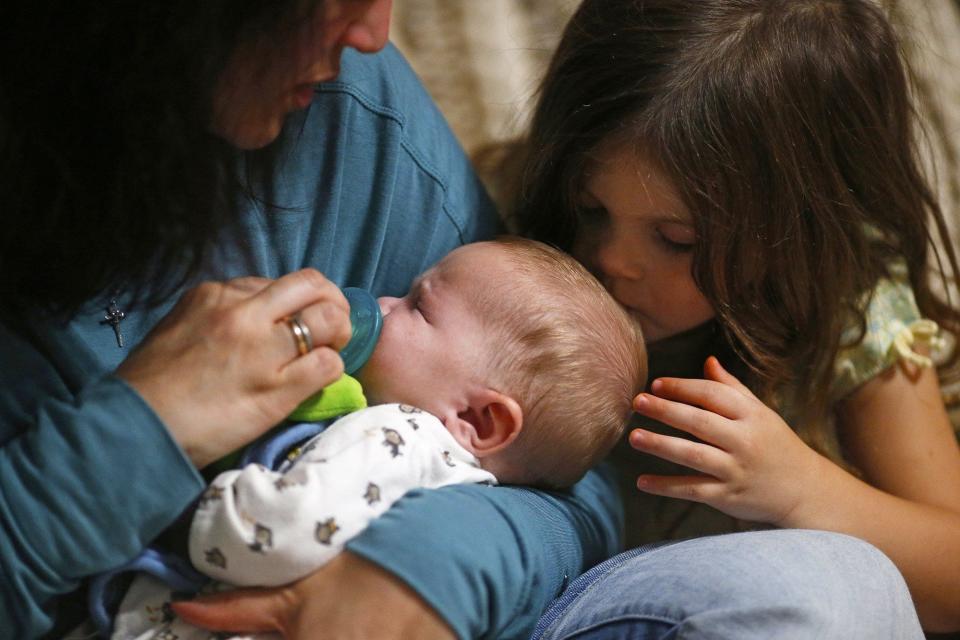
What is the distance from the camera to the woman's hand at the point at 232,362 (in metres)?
0.83

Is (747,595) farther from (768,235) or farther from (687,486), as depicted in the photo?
(768,235)

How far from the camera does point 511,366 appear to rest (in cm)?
109

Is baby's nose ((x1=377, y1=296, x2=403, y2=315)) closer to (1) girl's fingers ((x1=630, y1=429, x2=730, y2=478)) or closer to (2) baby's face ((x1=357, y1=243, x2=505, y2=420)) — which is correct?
(2) baby's face ((x1=357, y1=243, x2=505, y2=420))

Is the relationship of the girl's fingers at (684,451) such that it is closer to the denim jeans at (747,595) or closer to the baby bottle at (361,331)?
the denim jeans at (747,595)

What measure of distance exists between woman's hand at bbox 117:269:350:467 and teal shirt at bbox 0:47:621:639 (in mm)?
27

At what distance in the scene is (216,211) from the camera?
886 millimetres

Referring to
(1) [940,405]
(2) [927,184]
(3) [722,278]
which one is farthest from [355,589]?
(2) [927,184]

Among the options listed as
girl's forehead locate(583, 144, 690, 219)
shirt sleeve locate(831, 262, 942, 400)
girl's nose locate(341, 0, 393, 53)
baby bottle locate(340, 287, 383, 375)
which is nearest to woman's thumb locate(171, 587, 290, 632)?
baby bottle locate(340, 287, 383, 375)

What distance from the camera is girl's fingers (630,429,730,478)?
3.58ft

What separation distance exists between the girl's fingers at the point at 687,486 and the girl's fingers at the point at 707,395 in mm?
83

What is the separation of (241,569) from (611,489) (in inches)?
23.2

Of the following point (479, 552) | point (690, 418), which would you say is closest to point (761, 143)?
point (690, 418)

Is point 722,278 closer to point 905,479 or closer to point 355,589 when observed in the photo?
point 905,479

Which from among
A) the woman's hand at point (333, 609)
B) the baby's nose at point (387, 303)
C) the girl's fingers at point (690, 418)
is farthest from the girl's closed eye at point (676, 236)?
the woman's hand at point (333, 609)
